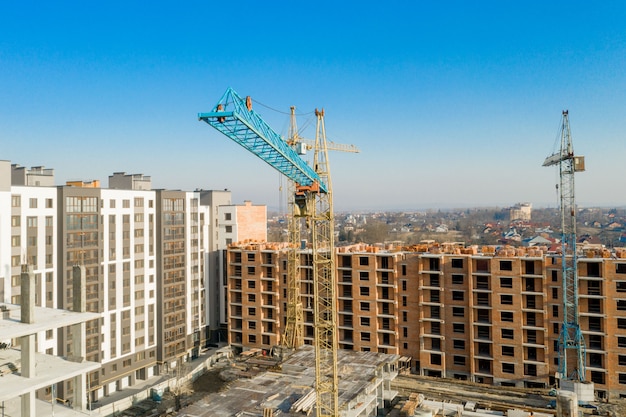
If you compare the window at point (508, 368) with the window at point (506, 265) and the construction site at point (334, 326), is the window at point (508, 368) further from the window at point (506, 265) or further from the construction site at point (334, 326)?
the window at point (506, 265)

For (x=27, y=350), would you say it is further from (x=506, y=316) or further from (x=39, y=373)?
(x=506, y=316)

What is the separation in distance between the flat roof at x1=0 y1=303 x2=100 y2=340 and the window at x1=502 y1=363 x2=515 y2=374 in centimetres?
3808

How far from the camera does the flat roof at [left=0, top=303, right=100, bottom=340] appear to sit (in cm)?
1127

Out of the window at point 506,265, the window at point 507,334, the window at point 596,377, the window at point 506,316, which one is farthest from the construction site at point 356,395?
the window at point 506,265

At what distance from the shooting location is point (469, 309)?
138 feet

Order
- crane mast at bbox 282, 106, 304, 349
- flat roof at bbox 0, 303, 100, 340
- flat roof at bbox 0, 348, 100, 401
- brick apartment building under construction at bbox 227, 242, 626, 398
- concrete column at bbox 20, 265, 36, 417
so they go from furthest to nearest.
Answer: crane mast at bbox 282, 106, 304, 349 → brick apartment building under construction at bbox 227, 242, 626, 398 → concrete column at bbox 20, 265, 36, 417 → flat roof at bbox 0, 303, 100, 340 → flat roof at bbox 0, 348, 100, 401

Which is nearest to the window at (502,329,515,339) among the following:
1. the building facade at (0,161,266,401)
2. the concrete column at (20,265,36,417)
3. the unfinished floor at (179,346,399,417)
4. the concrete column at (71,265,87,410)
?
the unfinished floor at (179,346,399,417)

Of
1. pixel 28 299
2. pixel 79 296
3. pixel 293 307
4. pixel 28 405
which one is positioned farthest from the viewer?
pixel 293 307

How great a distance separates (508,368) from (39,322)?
130 ft

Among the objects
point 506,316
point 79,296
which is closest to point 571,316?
point 506,316

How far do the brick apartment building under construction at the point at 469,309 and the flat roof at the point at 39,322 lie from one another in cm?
3515

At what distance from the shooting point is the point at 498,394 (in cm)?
3906

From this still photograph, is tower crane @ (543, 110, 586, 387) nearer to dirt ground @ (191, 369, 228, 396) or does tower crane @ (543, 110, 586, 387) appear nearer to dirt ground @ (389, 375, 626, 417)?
dirt ground @ (389, 375, 626, 417)

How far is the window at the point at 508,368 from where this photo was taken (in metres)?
40.8
